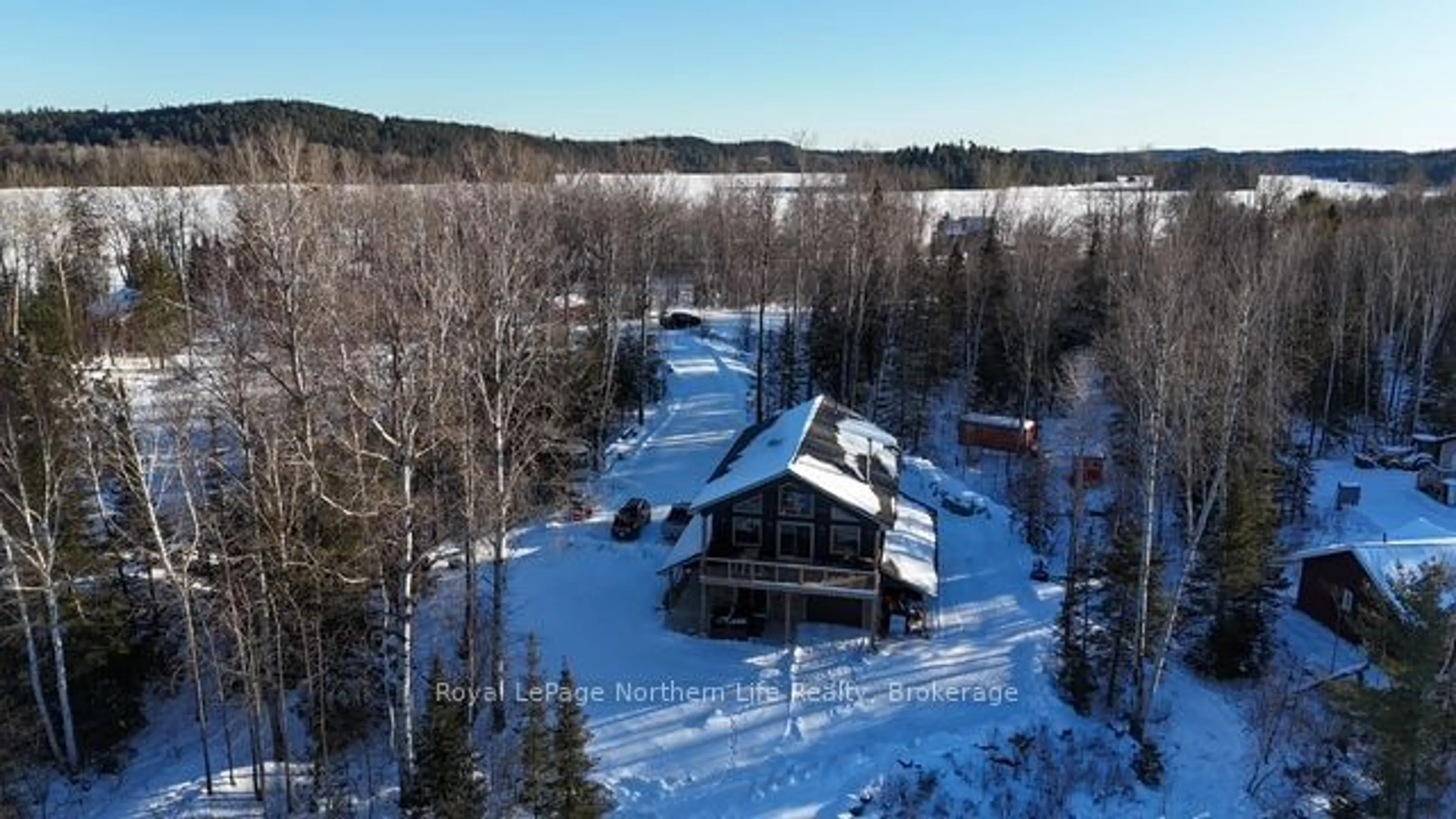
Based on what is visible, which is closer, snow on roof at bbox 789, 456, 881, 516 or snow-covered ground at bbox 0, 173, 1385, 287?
snow on roof at bbox 789, 456, 881, 516

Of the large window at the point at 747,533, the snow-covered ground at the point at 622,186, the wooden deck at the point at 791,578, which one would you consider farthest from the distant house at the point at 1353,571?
the snow-covered ground at the point at 622,186

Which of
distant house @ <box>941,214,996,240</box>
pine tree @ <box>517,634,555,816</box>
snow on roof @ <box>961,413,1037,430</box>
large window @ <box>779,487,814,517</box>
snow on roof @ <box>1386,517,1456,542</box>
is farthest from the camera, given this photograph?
distant house @ <box>941,214,996,240</box>

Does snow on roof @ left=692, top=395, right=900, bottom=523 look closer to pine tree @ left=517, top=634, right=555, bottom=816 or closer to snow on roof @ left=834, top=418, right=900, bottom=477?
snow on roof @ left=834, top=418, right=900, bottom=477

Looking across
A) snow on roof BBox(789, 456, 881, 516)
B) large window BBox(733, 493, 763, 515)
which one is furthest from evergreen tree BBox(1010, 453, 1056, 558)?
large window BBox(733, 493, 763, 515)

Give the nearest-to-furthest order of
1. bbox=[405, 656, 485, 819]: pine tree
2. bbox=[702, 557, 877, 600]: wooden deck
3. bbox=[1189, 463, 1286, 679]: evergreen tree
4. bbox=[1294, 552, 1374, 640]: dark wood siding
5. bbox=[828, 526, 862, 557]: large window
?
bbox=[405, 656, 485, 819]: pine tree
bbox=[702, 557, 877, 600]: wooden deck
bbox=[1189, 463, 1286, 679]: evergreen tree
bbox=[828, 526, 862, 557]: large window
bbox=[1294, 552, 1374, 640]: dark wood siding

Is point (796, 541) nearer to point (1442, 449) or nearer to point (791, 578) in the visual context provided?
point (791, 578)

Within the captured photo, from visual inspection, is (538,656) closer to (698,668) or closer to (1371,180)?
(698,668)

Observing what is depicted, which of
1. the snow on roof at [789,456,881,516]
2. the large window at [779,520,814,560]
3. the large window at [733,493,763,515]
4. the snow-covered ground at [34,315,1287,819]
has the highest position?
the snow on roof at [789,456,881,516]
